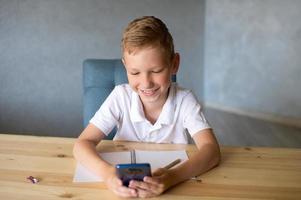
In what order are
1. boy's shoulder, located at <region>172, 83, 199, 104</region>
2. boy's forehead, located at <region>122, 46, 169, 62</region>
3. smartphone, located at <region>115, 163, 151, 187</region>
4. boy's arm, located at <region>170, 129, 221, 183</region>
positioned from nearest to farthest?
smartphone, located at <region>115, 163, 151, 187</region>
boy's arm, located at <region>170, 129, 221, 183</region>
boy's forehead, located at <region>122, 46, 169, 62</region>
boy's shoulder, located at <region>172, 83, 199, 104</region>

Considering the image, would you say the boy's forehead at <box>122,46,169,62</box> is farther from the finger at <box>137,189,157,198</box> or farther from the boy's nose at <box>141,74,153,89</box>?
the finger at <box>137,189,157,198</box>

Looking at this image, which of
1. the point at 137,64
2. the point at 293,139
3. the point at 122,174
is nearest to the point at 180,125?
the point at 137,64

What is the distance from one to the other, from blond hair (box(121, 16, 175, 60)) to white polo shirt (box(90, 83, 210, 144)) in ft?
0.68

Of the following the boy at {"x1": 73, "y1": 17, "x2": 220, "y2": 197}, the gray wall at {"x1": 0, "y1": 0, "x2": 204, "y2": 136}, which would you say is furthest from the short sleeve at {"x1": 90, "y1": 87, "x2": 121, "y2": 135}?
the gray wall at {"x1": 0, "y1": 0, "x2": 204, "y2": 136}

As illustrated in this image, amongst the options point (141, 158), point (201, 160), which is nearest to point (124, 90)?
point (141, 158)

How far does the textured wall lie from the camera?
3414 mm

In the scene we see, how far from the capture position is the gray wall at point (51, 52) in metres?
2.56

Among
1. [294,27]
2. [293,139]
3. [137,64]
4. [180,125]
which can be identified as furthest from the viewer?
[294,27]

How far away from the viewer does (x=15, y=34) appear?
100 inches

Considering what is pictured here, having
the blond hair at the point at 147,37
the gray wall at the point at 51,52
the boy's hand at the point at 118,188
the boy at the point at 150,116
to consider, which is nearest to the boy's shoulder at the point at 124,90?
the boy at the point at 150,116

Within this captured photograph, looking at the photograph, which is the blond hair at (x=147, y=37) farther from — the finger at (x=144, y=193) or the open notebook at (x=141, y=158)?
the finger at (x=144, y=193)

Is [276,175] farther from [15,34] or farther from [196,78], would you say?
[196,78]

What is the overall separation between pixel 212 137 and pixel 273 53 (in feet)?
8.63

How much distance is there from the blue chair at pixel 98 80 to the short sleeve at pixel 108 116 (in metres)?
0.19
